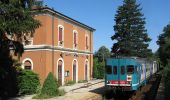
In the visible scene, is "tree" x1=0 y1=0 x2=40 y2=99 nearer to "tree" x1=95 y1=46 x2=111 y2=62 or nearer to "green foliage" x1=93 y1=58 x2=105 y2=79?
"green foliage" x1=93 y1=58 x2=105 y2=79

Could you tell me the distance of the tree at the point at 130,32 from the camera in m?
67.2

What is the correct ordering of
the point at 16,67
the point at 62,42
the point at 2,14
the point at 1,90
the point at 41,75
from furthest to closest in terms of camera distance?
the point at 62,42
the point at 41,75
the point at 16,67
the point at 1,90
the point at 2,14

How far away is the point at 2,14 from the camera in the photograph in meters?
18.0

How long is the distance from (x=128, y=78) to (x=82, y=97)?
→ 3629 millimetres

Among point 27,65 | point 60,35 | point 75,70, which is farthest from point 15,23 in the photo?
point 75,70

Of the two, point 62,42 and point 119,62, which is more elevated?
point 62,42

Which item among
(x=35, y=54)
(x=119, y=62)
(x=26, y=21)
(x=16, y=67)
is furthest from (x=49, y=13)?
(x=26, y=21)

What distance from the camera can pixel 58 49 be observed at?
35781mm

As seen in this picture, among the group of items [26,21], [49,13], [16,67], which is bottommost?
[16,67]

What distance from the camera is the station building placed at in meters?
33.4

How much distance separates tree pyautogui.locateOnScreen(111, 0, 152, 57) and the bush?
39.0m

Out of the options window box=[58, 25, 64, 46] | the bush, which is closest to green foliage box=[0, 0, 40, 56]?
the bush

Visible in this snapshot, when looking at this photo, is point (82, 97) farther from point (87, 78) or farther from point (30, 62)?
point (87, 78)

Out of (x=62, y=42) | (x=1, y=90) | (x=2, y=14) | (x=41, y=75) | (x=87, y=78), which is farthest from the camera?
(x=87, y=78)
